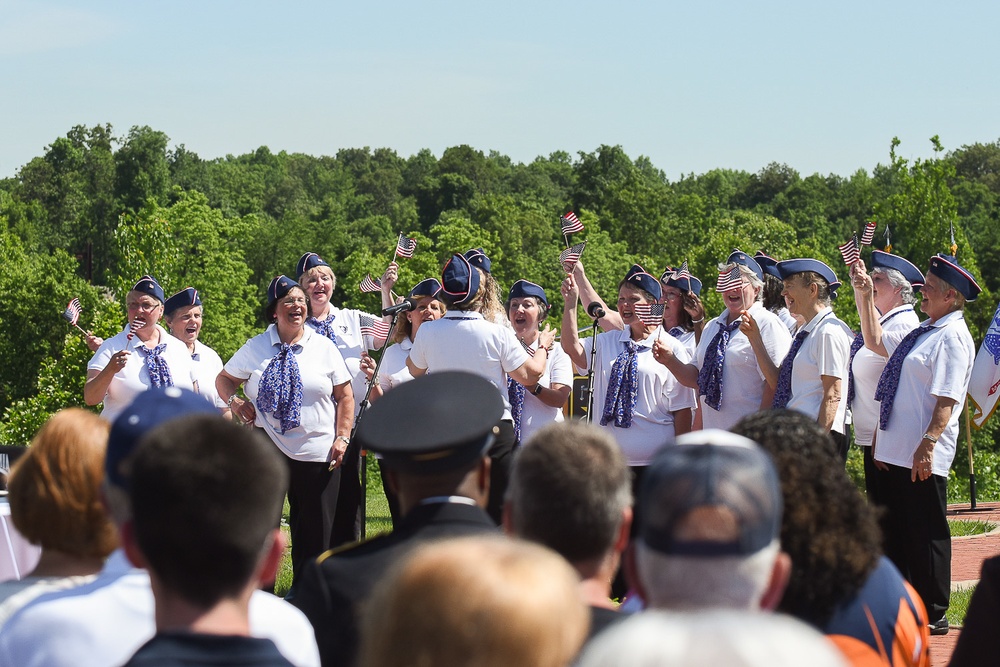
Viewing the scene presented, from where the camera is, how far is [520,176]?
11938 centimetres

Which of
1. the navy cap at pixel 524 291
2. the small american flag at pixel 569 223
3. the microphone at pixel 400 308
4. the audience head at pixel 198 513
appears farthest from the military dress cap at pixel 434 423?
the small american flag at pixel 569 223

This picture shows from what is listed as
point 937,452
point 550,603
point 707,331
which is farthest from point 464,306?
point 550,603

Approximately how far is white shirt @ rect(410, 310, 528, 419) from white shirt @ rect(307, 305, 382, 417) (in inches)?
→ 67.0

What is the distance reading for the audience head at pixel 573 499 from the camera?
263 cm

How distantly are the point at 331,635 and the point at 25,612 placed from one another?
2.59ft

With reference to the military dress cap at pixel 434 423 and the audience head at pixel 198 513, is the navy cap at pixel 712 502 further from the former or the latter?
the military dress cap at pixel 434 423

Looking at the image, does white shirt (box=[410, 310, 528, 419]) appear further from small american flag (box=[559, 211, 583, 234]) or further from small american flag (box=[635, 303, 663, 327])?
small american flag (box=[559, 211, 583, 234])

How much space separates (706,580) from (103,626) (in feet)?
4.42

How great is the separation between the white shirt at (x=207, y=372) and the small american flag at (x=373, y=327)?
4.42 feet

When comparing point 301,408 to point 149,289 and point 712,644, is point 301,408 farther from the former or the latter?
point 712,644

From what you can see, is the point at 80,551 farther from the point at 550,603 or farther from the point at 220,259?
the point at 220,259

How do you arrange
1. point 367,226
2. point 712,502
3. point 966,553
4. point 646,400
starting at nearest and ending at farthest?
point 712,502, point 646,400, point 966,553, point 367,226

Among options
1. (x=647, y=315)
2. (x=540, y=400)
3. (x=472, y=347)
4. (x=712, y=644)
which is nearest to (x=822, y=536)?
(x=712, y=644)

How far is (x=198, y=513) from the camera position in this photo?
7.07 ft
